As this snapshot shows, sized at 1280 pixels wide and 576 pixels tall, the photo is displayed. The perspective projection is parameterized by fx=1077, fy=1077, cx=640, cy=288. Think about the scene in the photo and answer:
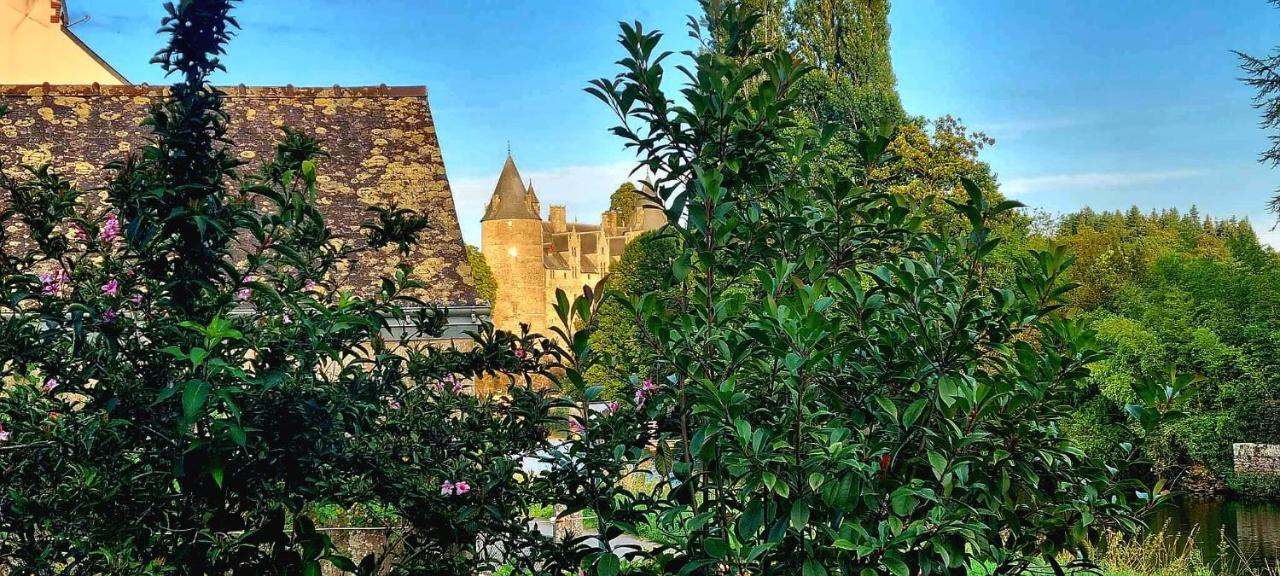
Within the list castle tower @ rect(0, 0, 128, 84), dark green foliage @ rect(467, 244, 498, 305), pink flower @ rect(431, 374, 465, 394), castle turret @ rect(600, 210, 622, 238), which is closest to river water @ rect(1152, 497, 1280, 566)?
pink flower @ rect(431, 374, 465, 394)

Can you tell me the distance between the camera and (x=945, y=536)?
331 cm

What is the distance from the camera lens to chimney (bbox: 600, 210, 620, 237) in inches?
3930

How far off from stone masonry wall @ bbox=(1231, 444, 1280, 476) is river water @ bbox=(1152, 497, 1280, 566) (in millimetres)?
791

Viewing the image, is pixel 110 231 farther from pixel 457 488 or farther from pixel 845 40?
pixel 845 40

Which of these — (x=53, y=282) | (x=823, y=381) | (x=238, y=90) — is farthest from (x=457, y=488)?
(x=238, y=90)

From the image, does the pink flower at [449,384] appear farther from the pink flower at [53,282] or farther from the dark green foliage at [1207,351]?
the dark green foliage at [1207,351]

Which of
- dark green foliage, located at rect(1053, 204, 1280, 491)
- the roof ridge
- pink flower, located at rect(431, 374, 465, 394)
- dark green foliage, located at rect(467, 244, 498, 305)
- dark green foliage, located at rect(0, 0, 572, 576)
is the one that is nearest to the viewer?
dark green foliage, located at rect(0, 0, 572, 576)

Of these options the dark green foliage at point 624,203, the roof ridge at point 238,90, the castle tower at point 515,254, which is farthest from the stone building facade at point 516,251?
the roof ridge at point 238,90

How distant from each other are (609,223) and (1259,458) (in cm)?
8131

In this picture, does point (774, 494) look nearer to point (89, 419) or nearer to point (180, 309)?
point (180, 309)

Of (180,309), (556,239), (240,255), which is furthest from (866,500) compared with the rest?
(556,239)

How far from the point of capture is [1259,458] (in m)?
21.9

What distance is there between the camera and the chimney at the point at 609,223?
3930 inches

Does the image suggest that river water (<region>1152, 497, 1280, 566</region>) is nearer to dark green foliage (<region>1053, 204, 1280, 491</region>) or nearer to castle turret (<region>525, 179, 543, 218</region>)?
dark green foliage (<region>1053, 204, 1280, 491</region>)
